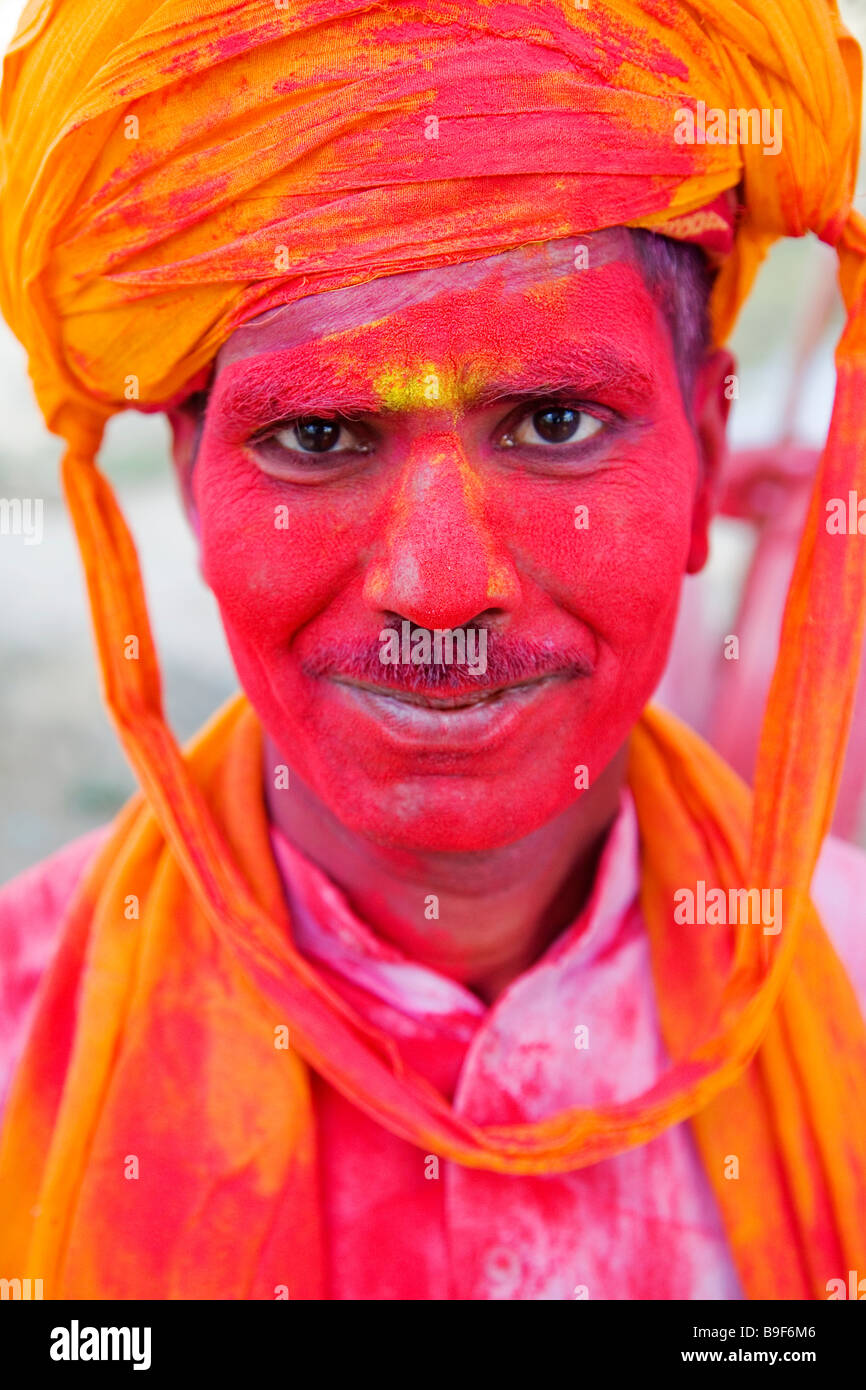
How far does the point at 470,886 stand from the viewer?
172cm

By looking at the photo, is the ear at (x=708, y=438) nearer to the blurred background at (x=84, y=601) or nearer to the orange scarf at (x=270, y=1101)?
the orange scarf at (x=270, y=1101)

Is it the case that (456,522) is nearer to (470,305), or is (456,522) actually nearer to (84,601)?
(470,305)

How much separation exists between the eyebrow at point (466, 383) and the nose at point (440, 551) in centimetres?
7

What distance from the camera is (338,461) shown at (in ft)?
4.87

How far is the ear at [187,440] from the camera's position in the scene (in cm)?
168

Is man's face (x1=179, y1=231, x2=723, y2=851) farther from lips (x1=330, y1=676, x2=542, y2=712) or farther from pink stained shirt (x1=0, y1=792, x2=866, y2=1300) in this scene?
pink stained shirt (x1=0, y1=792, x2=866, y2=1300)

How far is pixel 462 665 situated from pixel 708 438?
1.92 feet

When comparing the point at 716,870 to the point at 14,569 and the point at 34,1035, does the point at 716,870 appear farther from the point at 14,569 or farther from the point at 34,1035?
the point at 14,569

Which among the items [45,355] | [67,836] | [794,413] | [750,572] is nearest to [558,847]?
[45,355]

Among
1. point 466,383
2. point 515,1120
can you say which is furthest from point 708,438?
point 515,1120

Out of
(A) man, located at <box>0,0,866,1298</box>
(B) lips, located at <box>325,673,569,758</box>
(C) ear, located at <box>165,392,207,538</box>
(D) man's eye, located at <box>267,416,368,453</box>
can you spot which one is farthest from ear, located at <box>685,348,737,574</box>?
(C) ear, located at <box>165,392,207,538</box>

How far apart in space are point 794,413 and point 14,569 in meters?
1.90

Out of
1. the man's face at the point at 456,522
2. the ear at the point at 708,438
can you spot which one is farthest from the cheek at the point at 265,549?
the ear at the point at 708,438

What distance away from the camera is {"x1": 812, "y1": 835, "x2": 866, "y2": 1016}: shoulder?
1.95m
